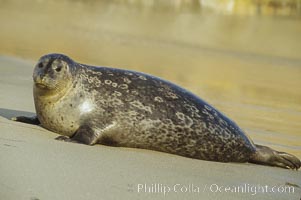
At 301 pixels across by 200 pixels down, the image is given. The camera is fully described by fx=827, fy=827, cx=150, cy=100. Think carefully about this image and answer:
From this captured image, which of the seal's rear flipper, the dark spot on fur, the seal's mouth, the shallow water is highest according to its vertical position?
the seal's mouth

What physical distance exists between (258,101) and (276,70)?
656 centimetres

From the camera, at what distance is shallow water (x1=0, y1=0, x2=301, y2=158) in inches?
344

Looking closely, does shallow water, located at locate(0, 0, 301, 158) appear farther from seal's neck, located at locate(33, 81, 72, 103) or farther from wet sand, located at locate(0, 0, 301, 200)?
seal's neck, located at locate(33, 81, 72, 103)

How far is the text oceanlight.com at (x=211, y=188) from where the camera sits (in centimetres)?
397

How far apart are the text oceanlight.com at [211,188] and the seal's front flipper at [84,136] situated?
3.41 ft

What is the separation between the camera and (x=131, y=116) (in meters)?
5.40

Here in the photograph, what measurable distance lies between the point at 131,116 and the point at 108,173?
51.6 inches

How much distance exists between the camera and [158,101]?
552cm

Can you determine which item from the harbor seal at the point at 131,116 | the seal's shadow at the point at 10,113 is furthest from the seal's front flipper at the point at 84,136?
the seal's shadow at the point at 10,113

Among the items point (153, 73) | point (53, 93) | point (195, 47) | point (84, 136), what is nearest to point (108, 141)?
point (84, 136)

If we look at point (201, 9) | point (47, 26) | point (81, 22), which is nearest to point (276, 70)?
point (47, 26)

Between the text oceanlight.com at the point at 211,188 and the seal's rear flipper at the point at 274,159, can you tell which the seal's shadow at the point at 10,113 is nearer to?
the seal's rear flipper at the point at 274,159

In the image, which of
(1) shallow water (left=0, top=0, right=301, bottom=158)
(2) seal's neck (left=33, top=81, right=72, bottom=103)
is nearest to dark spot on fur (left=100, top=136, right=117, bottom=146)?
(2) seal's neck (left=33, top=81, right=72, bottom=103)

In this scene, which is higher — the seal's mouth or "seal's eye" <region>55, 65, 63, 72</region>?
"seal's eye" <region>55, 65, 63, 72</region>
